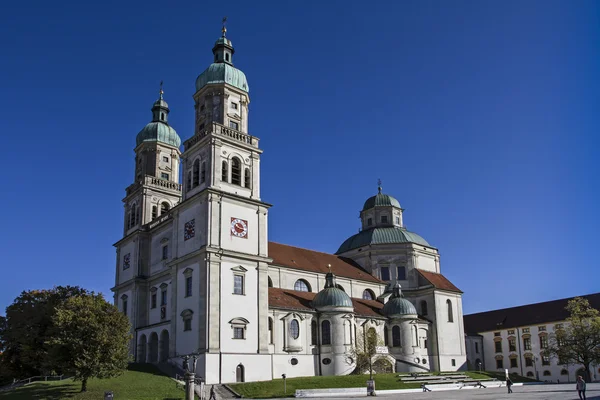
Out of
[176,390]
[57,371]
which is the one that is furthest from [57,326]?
[176,390]

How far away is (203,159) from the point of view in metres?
50.7

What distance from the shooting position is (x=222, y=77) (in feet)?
176

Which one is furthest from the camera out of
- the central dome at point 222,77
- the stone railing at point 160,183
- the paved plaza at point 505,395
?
the stone railing at point 160,183

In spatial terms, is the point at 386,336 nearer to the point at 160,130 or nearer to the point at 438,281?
the point at 438,281

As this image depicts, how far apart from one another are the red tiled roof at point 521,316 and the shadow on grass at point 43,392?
60.7 m

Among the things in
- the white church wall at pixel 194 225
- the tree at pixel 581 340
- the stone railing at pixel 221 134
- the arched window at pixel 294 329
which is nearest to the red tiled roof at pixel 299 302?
the arched window at pixel 294 329

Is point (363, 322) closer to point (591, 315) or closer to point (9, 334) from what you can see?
point (591, 315)

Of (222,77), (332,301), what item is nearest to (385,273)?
(332,301)

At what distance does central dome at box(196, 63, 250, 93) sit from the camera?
176 ft

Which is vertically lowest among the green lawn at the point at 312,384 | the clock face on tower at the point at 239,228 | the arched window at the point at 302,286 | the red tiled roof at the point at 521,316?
the green lawn at the point at 312,384

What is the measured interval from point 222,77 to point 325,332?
24984 millimetres

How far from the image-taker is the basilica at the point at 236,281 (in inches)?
1831

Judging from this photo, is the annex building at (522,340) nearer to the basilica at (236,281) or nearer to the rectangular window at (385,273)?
the basilica at (236,281)

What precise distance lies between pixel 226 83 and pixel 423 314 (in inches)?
1375
